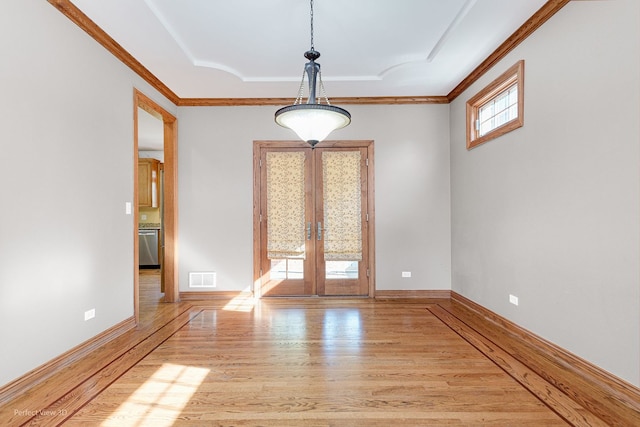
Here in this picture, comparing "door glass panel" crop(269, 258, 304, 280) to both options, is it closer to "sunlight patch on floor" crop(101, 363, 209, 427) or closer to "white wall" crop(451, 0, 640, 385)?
"sunlight patch on floor" crop(101, 363, 209, 427)

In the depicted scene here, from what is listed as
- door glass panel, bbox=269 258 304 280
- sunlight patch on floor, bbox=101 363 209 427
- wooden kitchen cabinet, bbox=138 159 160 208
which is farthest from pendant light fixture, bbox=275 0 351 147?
wooden kitchen cabinet, bbox=138 159 160 208

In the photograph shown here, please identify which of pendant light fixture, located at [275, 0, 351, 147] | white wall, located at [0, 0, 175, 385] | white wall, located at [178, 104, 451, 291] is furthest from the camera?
white wall, located at [178, 104, 451, 291]

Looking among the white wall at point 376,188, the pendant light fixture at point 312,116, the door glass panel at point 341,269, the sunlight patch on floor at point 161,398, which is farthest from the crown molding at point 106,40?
the door glass panel at point 341,269

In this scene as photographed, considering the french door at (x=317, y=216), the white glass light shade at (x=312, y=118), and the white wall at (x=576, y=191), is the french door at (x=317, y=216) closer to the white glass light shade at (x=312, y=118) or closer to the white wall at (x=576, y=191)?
the white wall at (x=576, y=191)

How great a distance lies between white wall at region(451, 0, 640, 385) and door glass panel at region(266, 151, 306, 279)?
8.37ft

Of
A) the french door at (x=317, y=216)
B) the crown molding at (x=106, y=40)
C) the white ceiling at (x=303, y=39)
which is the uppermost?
the white ceiling at (x=303, y=39)

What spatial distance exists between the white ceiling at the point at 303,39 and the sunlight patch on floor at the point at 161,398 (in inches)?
119

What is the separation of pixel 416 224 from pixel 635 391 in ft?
9.74

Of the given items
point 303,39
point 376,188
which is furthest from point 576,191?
point 303,39

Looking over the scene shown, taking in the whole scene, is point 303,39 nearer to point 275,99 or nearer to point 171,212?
point 275,99

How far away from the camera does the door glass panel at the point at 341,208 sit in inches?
188

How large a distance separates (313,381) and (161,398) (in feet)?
3.42

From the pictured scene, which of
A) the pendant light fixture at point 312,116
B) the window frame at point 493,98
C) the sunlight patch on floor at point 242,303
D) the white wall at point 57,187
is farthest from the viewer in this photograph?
the sunlight patch on floor at point 242,303

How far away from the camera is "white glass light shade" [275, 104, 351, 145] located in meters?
2.41
